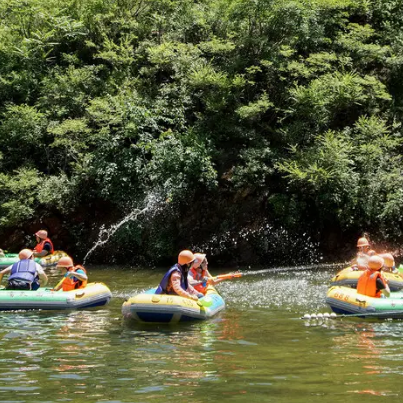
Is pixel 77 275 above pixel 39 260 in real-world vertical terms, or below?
below

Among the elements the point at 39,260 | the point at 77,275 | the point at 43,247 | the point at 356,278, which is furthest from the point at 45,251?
the point at 356,278

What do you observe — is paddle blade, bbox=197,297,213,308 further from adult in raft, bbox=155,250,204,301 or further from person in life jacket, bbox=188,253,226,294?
person in life jacket, bbox=188,253,226,294

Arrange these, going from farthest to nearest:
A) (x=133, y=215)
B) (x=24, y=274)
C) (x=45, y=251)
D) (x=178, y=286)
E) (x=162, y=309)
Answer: (x=133, y=215) → (x=45, y=251) → (x=24, y=274) → (x=178, y=286) → (x=162, y=309)

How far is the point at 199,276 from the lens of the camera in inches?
448

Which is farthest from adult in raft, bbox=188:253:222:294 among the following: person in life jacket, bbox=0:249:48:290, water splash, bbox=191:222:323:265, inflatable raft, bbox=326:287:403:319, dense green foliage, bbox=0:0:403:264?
dense green foliage, bbox=0:0:403:264

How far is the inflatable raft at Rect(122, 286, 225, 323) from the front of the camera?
9.36m

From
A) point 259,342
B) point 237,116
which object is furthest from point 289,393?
point 237,116

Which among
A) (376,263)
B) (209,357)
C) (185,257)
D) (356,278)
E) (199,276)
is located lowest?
(209,357)

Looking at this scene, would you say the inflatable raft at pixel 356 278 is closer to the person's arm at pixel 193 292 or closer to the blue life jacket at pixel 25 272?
the person's arm at pixel 193 292

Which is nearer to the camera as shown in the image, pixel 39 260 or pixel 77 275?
pixel 77 275

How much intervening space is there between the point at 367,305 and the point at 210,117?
9986 millimetres

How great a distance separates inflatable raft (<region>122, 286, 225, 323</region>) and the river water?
0.44 feet

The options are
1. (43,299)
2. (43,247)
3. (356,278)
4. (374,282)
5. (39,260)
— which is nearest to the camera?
(374,282)

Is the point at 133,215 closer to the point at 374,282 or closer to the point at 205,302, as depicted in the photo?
the point at 205,302
